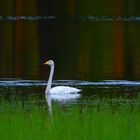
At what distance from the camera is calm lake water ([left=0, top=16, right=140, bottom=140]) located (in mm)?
14180

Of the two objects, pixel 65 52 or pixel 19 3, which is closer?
pixel 65 52

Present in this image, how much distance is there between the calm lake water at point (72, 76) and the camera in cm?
1418

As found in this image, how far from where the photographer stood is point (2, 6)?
76.3 metres

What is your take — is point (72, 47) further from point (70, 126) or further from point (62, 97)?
point (70, 126)

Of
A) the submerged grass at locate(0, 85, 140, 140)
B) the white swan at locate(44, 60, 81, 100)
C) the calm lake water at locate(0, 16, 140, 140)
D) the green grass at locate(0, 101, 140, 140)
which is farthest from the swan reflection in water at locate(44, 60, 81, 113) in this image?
the green grass at locate(0, 101, 140, 140)

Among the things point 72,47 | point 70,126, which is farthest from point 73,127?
point 72,47

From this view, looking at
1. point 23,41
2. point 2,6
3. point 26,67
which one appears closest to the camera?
point 26,67

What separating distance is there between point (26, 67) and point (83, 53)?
619 cm

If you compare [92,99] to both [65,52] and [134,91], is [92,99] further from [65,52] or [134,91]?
[65,52]

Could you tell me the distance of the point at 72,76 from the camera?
28109 mm

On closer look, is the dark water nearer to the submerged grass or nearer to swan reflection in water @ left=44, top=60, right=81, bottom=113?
swan reflection in water @ left=44, top=60, right=81, bottom=113

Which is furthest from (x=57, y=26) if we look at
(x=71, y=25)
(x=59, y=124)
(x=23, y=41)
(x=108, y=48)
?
(x=59, y=124)

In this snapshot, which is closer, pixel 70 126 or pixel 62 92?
pixel 70 126

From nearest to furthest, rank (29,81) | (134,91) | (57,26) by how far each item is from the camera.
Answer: (134,91)
(29,81)
(57,26)
